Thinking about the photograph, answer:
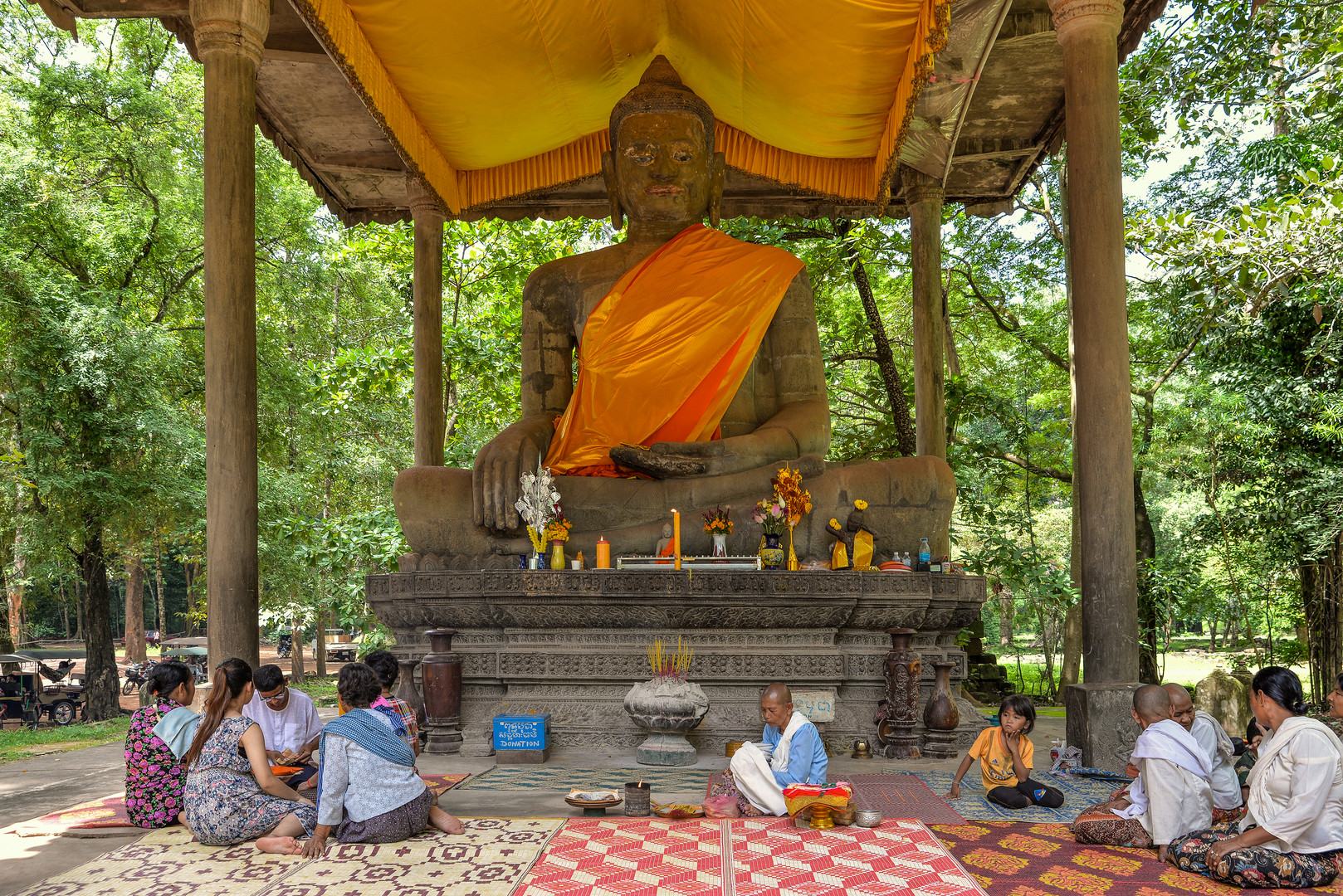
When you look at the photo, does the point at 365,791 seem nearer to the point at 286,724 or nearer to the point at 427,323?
the point at 286,724

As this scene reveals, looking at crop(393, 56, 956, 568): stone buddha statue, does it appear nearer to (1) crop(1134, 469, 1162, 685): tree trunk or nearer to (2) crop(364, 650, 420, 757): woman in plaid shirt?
(2) crop(364, 650, 420, 757): woman in plaid shirt

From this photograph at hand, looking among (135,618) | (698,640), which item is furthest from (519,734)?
(135,618)

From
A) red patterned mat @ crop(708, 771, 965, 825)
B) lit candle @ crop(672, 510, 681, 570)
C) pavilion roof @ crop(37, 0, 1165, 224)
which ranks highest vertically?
pavilion roof @ crop(37, 0, 1165, 224)

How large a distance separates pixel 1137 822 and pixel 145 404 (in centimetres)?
1425

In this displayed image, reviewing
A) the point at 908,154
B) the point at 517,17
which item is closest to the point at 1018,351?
the point at 908,154

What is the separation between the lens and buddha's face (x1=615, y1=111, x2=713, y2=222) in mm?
9898

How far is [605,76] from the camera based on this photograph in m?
10.1

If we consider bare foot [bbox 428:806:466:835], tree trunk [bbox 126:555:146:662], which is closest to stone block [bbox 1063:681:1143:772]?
bare foot [bbox 428:806:466:835]

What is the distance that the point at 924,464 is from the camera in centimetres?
834

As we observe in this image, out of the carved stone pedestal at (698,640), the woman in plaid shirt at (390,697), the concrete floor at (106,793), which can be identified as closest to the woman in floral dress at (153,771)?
the concrete floor at (106,793)

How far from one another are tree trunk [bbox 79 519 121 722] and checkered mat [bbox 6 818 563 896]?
12.9 metres

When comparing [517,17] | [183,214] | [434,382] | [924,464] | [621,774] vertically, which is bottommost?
[621,774]

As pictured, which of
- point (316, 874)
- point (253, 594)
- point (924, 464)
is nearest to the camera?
point (316, 874)

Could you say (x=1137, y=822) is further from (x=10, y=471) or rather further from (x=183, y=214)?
(x=183, y=214)
